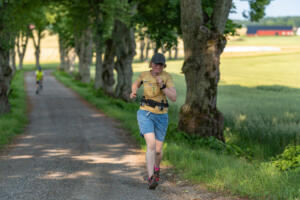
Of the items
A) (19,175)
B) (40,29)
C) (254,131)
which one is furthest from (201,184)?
(40,29)

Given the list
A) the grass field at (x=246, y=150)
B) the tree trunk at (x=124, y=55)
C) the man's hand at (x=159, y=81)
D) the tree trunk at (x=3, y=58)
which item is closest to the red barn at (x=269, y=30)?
the tree trunk at (x=124, y=55)

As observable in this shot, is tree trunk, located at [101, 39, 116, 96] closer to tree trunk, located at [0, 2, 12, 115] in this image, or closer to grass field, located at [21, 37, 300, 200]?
grass field, located at [21, 37, 300, 200]

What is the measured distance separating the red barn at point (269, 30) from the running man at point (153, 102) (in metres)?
187

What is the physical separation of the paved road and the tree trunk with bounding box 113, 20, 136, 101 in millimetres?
6782

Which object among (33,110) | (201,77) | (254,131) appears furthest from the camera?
(33,110)

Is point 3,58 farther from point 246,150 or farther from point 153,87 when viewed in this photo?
point 153,87

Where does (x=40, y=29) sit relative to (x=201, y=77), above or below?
above

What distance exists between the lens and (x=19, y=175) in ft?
23.8

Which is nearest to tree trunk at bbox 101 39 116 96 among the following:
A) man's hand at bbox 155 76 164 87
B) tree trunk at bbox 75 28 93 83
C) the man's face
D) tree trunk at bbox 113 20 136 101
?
tree trunk at bbox 113 20 136 101

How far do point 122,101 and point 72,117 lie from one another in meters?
4.32

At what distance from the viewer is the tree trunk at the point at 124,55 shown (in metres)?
20.8

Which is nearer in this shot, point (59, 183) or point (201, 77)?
point (59, 183)

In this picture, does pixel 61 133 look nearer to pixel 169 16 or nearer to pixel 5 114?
pixel 5 114

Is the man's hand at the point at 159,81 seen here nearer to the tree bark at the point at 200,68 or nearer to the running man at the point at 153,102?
the running man at the point at 153,102
